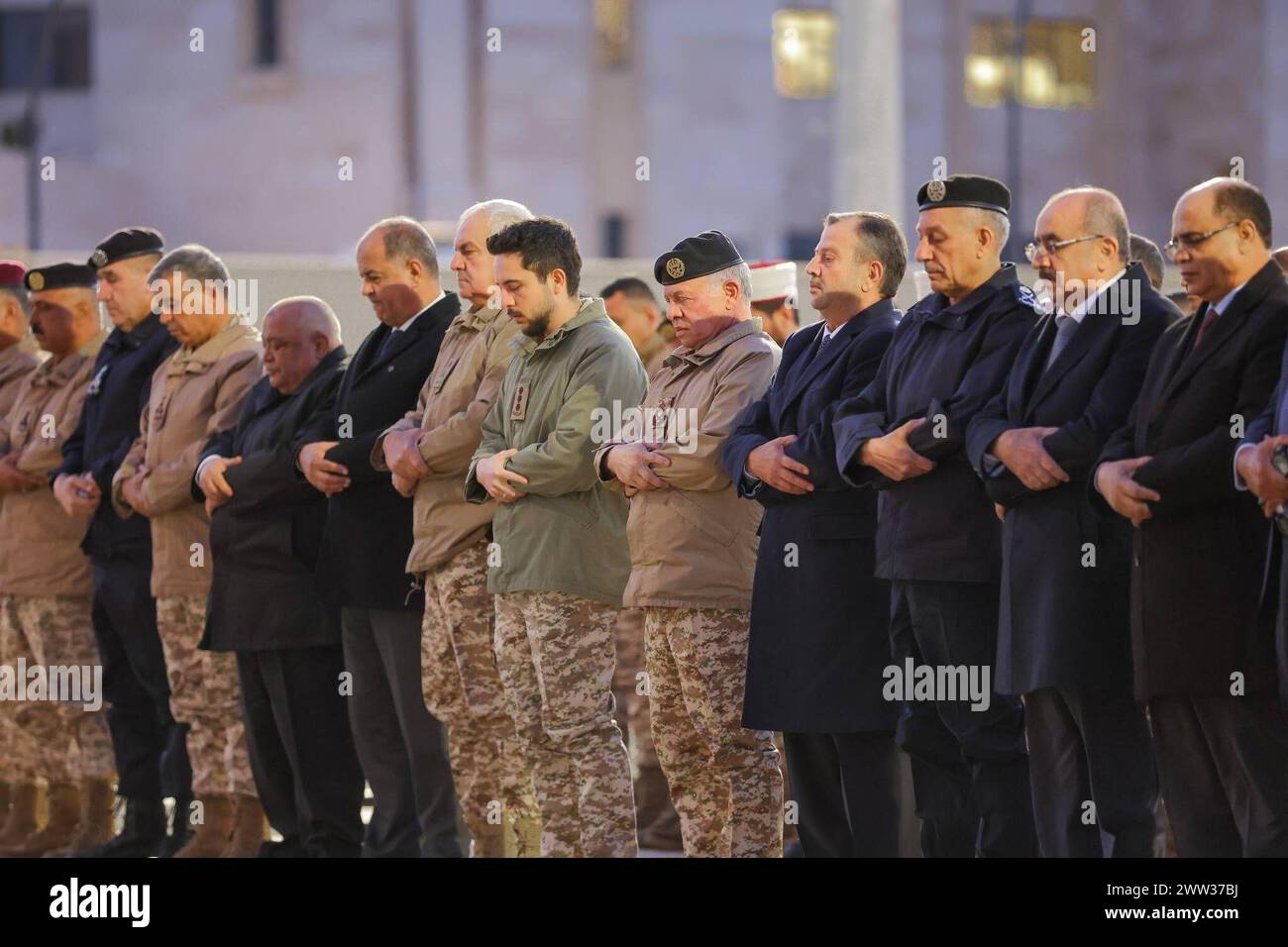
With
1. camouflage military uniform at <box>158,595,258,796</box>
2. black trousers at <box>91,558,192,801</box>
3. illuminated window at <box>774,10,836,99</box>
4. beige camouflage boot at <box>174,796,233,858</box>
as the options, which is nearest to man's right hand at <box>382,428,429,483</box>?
camouflage military uniform at <box>158,595,258,796</box>

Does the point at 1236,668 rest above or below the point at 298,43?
below

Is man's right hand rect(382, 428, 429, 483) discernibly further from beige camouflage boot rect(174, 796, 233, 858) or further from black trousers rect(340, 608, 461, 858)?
beige camouflage boot rect(174, 796, 233, 858)

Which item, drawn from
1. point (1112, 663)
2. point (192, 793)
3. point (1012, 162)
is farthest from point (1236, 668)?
point (1012, 162)

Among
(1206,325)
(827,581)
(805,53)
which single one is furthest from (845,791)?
(805,53)

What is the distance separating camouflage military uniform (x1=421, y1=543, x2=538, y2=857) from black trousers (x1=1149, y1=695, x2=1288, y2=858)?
2.17 metres

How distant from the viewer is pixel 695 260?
22.6ft

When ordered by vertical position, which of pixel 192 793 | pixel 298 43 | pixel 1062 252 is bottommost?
pixel 192 793

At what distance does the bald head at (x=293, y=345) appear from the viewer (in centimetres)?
809

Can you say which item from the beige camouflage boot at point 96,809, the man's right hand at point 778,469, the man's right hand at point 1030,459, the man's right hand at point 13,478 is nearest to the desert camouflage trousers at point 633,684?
the beige camouflage boot at point 96,809

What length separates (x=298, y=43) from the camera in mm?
30141

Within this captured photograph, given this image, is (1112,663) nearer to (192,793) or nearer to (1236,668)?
(1236,668)

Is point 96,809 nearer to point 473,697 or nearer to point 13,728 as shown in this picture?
point 13,728

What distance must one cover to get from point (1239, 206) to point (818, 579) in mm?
1583

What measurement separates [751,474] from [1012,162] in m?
27.4
